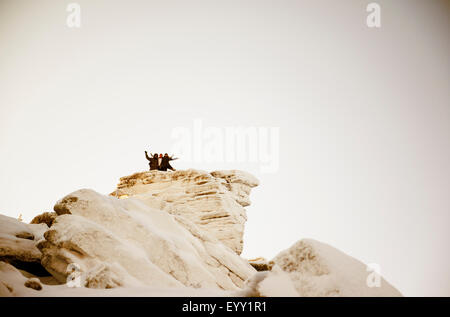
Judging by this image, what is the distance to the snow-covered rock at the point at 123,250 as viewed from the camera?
7480 mm

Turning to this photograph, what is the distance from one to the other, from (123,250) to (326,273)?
18.6 ft

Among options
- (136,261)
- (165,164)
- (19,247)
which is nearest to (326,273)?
(136,261)

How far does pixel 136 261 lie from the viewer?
785 cm

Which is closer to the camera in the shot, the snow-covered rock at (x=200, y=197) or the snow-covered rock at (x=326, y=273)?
the snow-covered rock at (x=326, y=273)

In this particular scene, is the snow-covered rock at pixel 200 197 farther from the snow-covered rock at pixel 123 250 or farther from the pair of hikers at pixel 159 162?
the snow-covered rock at pixel 123 250

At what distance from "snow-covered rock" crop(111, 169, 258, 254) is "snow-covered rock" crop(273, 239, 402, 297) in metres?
15.4

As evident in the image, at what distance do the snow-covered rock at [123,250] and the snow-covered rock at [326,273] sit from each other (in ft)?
12.2

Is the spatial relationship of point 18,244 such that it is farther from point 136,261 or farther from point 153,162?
point 153,162

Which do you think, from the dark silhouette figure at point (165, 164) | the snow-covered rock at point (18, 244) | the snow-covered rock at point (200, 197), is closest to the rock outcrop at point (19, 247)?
the snow-covered rock at point (18, 244)
